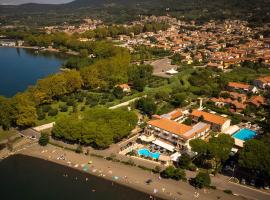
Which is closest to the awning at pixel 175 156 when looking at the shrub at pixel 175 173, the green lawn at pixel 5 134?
the shrub at pixel 175 173

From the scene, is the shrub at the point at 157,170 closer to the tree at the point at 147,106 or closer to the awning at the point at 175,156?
the awning at the point at 175,156

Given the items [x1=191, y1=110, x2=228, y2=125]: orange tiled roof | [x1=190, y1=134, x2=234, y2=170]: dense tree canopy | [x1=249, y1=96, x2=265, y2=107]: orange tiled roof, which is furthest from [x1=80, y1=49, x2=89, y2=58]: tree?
[x1=190, y1=134, x2=234, y2=170]: dense tree canopy

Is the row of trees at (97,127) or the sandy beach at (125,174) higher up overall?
the row of trees at (97,127)

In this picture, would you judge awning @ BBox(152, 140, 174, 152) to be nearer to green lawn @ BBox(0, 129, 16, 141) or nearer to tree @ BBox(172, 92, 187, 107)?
tree @ BBox(172, 92, 187, 107)

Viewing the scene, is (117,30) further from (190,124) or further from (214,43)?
(190,124)

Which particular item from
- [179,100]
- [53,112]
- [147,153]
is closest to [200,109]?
[179,100]

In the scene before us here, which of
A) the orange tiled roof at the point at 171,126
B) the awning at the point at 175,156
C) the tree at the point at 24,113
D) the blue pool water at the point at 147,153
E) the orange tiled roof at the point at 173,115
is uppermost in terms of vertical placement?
the tree at the point at 24,113
